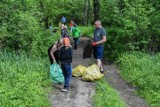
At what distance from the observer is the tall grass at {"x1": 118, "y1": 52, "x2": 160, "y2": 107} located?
9.98m

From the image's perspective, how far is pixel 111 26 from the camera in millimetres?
16828

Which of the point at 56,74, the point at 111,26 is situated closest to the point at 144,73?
the point at 56,74

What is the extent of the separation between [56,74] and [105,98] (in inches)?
77.5

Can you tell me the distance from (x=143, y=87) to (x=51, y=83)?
2.95 m

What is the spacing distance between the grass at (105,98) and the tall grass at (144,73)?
1.10 meters

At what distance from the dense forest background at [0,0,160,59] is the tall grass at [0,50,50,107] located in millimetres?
1185

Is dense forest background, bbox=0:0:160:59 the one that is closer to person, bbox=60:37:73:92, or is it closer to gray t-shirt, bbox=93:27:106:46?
gray t-shirt, bbox=93:27:106:46

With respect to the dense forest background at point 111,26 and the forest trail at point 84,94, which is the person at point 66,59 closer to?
the forest trail at point 84,94

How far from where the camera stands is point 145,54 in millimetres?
14141

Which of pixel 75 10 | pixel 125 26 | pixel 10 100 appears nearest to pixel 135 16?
pixel 125 26

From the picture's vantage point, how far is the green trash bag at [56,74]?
1012 cm

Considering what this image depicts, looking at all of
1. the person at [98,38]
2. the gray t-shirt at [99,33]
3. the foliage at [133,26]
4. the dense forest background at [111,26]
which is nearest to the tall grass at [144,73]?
the foliage at [133,26]

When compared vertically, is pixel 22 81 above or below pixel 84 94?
above

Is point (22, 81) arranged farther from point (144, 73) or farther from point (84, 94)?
point (144, 73)
